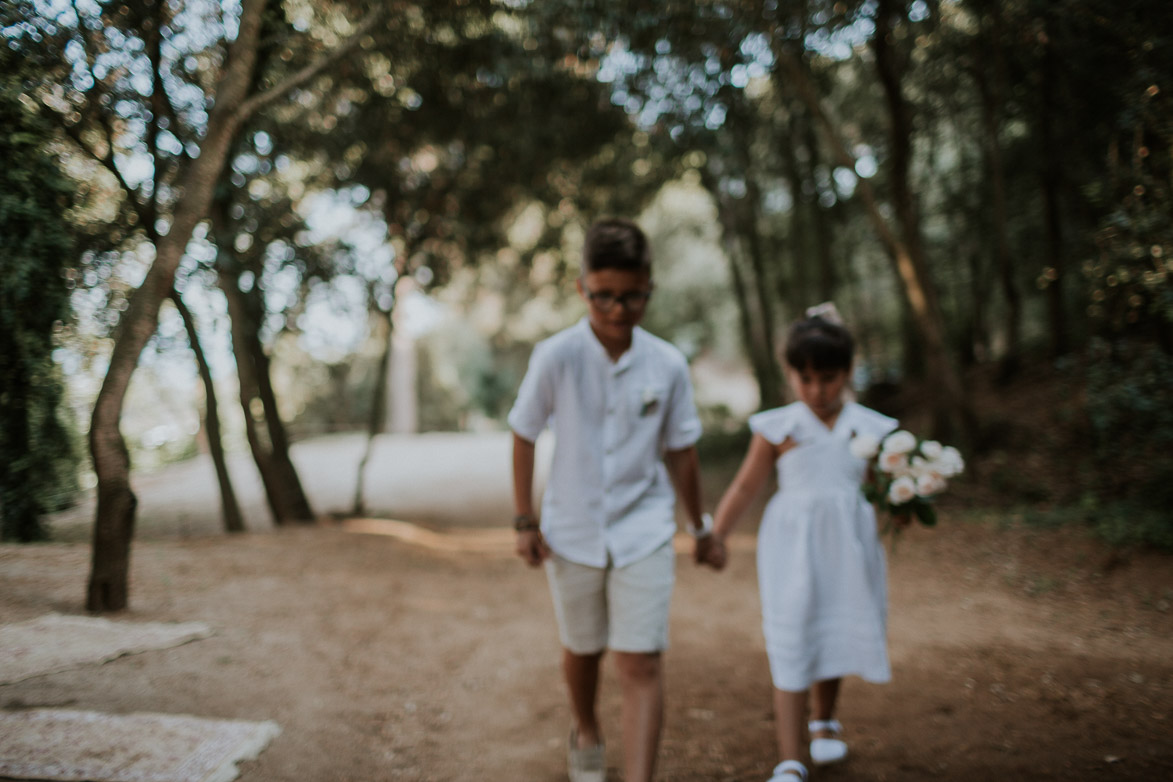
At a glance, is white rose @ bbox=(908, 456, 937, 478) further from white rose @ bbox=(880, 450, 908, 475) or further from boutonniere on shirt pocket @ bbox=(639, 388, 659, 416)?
boutonniere on shirt pocket @ bbox=(639, 388, 659, 416)

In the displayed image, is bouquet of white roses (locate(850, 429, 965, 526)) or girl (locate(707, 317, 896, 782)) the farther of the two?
bouquet of white roses (locate(850, 429, 965, 526))

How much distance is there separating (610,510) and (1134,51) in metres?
5.90

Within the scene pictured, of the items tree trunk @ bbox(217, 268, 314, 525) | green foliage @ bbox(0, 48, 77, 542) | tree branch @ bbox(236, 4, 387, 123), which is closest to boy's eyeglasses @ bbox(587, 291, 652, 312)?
green foliage @ bbox(0, 48, 77, 542)

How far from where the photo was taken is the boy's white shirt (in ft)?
9.34

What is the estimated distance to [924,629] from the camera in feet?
17.6

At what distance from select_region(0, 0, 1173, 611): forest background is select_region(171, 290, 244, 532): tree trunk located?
5cm

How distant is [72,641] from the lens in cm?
359

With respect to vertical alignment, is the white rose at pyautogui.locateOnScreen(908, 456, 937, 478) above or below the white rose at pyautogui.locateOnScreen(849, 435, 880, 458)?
below

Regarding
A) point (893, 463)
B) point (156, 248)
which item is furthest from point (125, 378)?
point (893, 463)

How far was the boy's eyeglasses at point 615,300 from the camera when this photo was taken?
2879 millimetres

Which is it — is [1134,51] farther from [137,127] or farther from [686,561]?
[137,127]

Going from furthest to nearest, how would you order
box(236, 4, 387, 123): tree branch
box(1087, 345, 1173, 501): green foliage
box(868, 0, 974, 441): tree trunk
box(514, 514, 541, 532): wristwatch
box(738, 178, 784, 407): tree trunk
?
box(738, 178, 784, 407): tree trunk
box(868, 0, 974, 441): tree trunk
box(1087, 345, 1173, 501): green foliage
box(236, 4, 387, 123): tree branch
box(514, 514, 541, 532): wristwatch

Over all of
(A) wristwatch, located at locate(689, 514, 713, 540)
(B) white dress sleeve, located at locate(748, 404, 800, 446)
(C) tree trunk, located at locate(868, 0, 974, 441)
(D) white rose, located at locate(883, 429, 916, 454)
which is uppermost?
(C) tree trunk, located at locate(868, 0, 974, 441)

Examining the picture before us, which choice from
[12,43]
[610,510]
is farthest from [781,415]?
[12,43]
